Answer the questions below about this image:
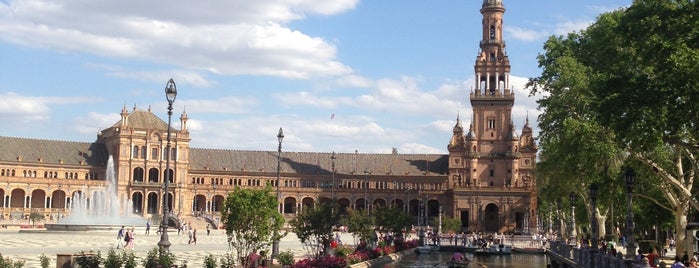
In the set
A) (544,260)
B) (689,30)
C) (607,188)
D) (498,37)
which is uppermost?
(498,37)

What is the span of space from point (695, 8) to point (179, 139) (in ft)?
Answer: 382

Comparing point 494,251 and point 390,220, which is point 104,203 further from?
point 494,251

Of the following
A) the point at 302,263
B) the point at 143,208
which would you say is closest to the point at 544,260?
the point at 302,263

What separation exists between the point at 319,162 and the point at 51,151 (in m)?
45.1

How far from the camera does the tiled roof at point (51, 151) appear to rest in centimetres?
13310

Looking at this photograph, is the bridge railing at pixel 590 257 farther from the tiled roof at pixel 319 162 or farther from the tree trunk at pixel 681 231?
the tiled roof at pixel 319 162

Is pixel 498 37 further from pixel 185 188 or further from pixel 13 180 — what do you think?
pixel 13 180

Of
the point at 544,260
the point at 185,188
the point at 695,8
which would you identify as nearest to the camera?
the point at 695,8

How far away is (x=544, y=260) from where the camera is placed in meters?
60.8

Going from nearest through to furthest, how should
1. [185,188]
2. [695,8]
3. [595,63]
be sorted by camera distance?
[695,8], [595,63], [185,188]

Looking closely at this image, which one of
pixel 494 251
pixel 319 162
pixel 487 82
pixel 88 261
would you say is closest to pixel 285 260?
pixel 88 261

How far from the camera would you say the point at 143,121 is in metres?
141

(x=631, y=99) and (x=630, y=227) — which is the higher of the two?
(x=631, y=99)

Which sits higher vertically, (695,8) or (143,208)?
(695,8)
